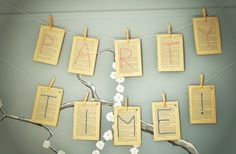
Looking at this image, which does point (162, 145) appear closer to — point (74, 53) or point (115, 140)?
point (115, 140)

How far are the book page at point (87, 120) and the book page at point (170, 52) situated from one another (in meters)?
0.38

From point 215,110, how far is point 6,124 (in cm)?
105

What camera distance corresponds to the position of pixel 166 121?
4.82 feet

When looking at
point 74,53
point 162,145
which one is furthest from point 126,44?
point 162,145

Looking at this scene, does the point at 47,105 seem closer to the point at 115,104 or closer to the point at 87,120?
the point at 87,120

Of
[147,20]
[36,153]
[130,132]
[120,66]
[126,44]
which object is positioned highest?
[147,20]

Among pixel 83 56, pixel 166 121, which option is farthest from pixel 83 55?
pixel 166 121

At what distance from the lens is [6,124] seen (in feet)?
5.03

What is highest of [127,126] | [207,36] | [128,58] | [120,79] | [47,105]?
[207,36]

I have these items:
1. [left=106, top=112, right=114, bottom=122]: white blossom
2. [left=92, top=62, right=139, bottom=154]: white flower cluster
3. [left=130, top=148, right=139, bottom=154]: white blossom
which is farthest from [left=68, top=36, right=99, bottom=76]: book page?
[left=130, top=148, right=139, bottom=154]: white blossom

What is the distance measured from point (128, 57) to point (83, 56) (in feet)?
0.74

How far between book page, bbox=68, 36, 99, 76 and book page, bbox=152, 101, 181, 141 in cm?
38

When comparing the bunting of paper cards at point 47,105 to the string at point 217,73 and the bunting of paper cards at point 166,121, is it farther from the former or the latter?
the string at point 217,73

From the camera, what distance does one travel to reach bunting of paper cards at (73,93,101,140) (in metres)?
1.48
